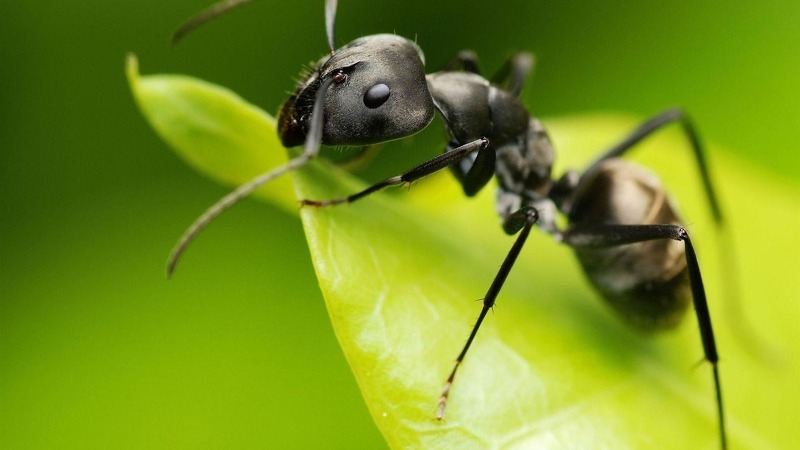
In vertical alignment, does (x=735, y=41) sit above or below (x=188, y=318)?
above

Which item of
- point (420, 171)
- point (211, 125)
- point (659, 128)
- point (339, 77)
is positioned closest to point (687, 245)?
point (659, 128)

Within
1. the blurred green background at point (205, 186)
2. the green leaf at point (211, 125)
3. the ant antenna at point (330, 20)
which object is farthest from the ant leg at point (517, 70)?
the green leaf at point (211, 125)

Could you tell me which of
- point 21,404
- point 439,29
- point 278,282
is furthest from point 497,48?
point 21,404

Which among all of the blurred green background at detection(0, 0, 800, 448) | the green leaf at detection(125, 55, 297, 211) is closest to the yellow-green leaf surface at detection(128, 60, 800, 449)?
the green leaf at detection(125, 55, 297, 211)

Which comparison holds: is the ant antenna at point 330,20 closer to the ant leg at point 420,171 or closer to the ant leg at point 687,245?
the ant leg at point 420,171

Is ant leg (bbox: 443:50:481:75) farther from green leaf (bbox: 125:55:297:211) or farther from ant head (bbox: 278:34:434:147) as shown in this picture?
green leaf (bbox: 125:55:297:211)

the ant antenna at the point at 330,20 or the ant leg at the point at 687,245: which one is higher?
the ant antenna at the point at 330,20

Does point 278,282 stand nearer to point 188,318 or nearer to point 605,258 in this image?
point 188,318
